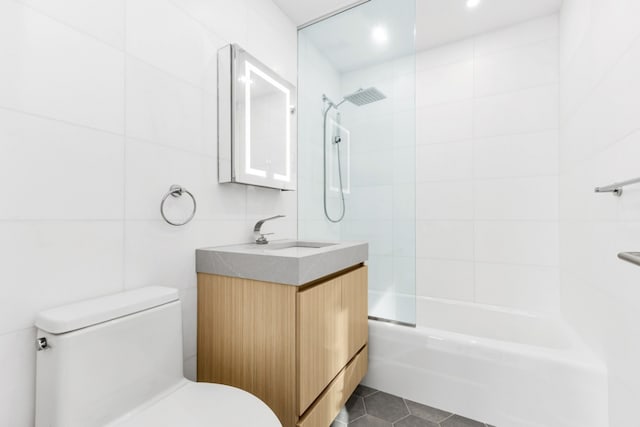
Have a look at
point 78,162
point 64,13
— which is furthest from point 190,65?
point 78,162

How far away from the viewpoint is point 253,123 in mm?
1513

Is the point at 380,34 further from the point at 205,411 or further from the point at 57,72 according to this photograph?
the point at 205,411

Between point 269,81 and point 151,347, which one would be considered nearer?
point 151,347

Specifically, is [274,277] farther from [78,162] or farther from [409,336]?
[409,336]

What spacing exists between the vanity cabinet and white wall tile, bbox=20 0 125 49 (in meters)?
0.96

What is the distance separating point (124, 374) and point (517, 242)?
2391 millimetres

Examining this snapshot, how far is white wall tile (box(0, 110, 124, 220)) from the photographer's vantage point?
0.76m

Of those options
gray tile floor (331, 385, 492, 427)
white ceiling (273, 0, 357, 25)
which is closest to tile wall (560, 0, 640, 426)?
gray tile floor (331, 385, 492, 427)

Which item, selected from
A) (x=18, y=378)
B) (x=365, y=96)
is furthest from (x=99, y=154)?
(x=365, y=96)

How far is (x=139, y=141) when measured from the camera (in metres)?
1.07

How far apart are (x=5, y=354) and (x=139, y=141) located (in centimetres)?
74

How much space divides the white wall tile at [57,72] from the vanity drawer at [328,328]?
3.10ft

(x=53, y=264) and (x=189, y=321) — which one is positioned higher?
(x=53, y=264)

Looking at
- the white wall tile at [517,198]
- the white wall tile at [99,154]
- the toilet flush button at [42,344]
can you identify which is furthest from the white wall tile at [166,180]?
the white wall tile at [517,198]
